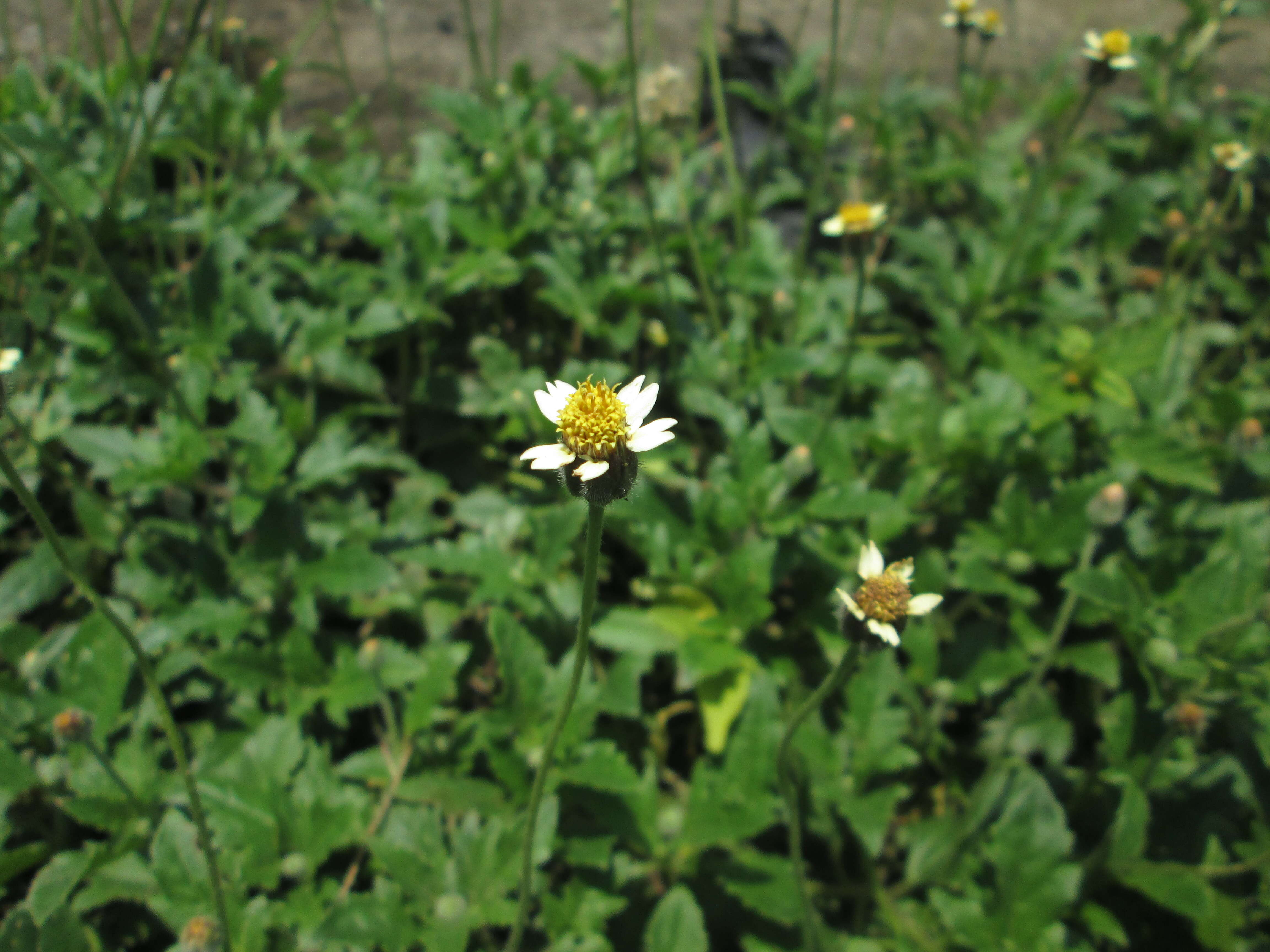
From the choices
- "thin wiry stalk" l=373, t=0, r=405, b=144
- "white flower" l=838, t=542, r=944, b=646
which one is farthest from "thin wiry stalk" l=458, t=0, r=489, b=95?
"white flower" l=838, t=542, r=944, b=646

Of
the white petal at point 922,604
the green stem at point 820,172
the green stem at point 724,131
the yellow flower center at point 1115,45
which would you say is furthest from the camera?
the green stem at point 724,131

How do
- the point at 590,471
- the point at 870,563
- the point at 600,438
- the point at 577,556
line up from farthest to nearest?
the point at 577,556 < the point at 870,563 < the point at 600,438 < the point at 590,471

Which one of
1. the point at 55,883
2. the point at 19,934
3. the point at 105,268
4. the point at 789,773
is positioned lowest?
the point at 789,773

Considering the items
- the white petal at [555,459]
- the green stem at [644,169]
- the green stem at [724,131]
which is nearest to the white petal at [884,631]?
the white petal at [555,459]

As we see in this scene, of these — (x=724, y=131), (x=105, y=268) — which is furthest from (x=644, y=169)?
(x=105, y=268)

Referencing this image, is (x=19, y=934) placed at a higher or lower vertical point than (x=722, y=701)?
higher

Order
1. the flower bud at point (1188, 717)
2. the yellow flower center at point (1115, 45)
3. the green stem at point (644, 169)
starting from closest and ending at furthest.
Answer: the flower bud at point (1188, 717) → the green stem at point (644, 169) → the yellow flower center at point (1115, 45)

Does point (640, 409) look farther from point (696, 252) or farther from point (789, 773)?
point (696, 252)

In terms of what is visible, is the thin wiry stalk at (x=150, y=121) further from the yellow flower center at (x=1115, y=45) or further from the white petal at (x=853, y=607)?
the yellow flower center at (x=1115, y=45)
